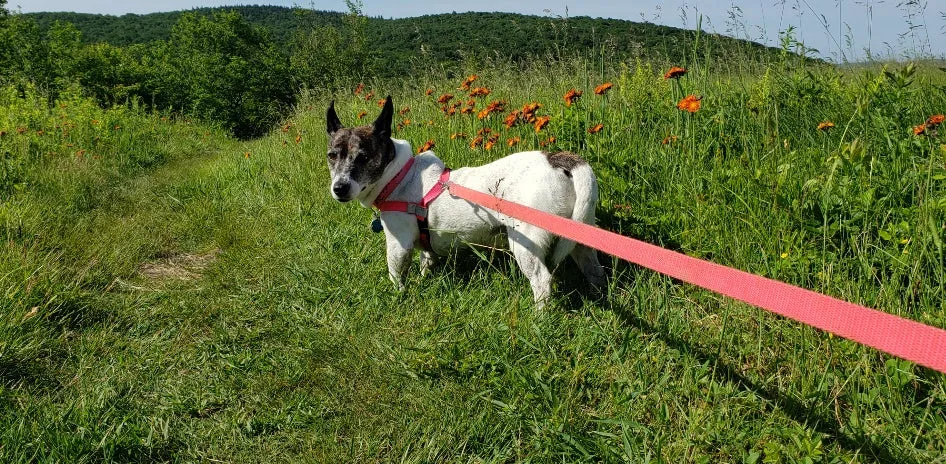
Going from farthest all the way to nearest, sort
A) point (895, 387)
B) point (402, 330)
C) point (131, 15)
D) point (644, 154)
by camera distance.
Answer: point (131, 15) < point (644, 154) < point (402, 330) < point (895, 387)

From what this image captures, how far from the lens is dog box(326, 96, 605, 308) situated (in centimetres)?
299

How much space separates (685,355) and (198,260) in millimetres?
3916

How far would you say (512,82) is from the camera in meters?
6.02

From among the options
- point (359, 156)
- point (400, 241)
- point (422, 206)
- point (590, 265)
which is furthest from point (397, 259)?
point (590, 265)

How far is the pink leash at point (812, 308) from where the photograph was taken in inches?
32.7

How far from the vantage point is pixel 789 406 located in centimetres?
190

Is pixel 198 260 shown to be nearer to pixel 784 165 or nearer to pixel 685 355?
pixel 685 355

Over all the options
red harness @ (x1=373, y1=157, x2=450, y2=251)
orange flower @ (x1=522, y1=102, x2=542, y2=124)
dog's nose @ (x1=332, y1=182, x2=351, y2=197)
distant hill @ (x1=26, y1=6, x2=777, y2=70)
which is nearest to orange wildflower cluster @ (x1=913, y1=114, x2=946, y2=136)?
distant hill @ (x1=26, y1=6, x2=777, y2=70)

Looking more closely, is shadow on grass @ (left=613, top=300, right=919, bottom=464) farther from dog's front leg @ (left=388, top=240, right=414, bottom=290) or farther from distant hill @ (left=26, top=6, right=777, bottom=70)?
distant hill @ (left=26, top=6, right=777, bottom=70)

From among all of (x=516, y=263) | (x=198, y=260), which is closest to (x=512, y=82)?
(x=516, y=263)

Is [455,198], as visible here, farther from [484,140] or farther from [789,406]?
[789,406]

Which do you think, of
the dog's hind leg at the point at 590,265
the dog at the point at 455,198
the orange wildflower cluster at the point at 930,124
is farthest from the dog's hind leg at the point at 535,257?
the orange wildflower cluster at the point at 930,124

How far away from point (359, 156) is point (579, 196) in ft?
4.93

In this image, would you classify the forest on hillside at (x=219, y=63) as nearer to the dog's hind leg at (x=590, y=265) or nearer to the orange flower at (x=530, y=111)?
the orange flower at (x=530, y=111)
